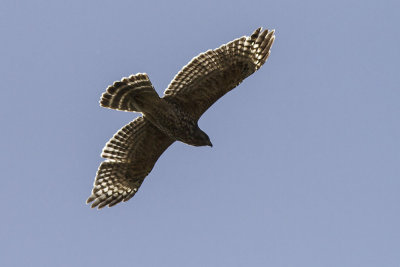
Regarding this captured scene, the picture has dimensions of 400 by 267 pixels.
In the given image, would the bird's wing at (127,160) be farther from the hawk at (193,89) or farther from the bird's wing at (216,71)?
the bird's wing at (216,71)

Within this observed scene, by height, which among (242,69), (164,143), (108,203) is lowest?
(108,203)

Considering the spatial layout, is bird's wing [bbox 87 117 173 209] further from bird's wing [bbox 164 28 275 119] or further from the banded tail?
bird's wing [bbox 164 28 275 119]

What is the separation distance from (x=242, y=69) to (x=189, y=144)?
186 centimetres

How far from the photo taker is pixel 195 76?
53.2ft

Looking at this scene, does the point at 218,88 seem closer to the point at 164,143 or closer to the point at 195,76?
the point at 195,76

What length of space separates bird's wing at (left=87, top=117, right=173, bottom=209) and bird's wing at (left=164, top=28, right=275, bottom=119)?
1.16 metres

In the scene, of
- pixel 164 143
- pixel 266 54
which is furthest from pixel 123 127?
pixel 266 54

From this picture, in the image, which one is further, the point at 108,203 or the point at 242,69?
the point at 108,203

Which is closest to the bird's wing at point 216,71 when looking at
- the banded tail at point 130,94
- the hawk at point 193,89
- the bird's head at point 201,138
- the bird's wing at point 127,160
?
the hawk at point 193,89

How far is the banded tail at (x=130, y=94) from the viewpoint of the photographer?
15781mm

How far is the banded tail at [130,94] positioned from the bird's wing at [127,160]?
1.00 m

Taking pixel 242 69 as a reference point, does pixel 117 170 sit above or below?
below

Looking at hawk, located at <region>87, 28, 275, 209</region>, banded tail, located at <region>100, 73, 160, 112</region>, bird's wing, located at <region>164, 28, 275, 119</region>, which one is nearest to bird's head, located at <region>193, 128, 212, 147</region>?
hawk, located at <region>87, 28, 275, 209</region>

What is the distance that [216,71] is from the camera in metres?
16.1
